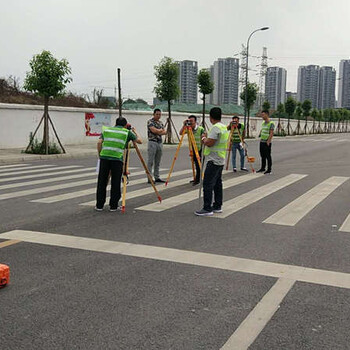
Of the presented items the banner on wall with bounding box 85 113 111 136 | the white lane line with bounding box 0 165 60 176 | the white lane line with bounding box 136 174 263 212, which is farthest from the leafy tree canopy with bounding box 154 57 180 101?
the white lane line with bounding box 136 174 263 212

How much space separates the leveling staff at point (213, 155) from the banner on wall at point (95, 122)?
21.5 meters

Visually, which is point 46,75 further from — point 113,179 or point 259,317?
point 259,317

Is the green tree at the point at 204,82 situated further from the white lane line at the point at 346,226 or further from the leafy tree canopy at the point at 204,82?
the white lane line at the point at 346,226

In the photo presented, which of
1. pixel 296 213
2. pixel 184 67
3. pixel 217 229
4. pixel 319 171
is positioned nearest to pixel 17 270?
pixel 217 229

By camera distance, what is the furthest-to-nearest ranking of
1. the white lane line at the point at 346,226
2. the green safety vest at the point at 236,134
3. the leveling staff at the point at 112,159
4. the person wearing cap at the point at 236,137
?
the green safety vest at the point at 236,134, the person wearing cap at the point at 236,137, the leveling staff at the point at 112,159, the white lane line at the point at 346,226

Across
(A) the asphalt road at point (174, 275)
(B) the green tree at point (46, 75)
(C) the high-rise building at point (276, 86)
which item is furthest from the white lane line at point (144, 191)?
(C) the high-rise building at point (276, 86)

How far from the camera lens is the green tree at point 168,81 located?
98.0ft

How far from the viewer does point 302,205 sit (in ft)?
28.6

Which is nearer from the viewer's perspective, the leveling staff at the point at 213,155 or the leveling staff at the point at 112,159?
the leveling staff at the point at 213,155

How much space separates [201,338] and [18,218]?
15.8 ft

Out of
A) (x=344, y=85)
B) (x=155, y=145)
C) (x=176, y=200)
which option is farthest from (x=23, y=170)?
(x=344, y=85)

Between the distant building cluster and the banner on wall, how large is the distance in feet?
177

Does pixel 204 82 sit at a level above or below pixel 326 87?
below

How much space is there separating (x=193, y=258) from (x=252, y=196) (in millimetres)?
4671
